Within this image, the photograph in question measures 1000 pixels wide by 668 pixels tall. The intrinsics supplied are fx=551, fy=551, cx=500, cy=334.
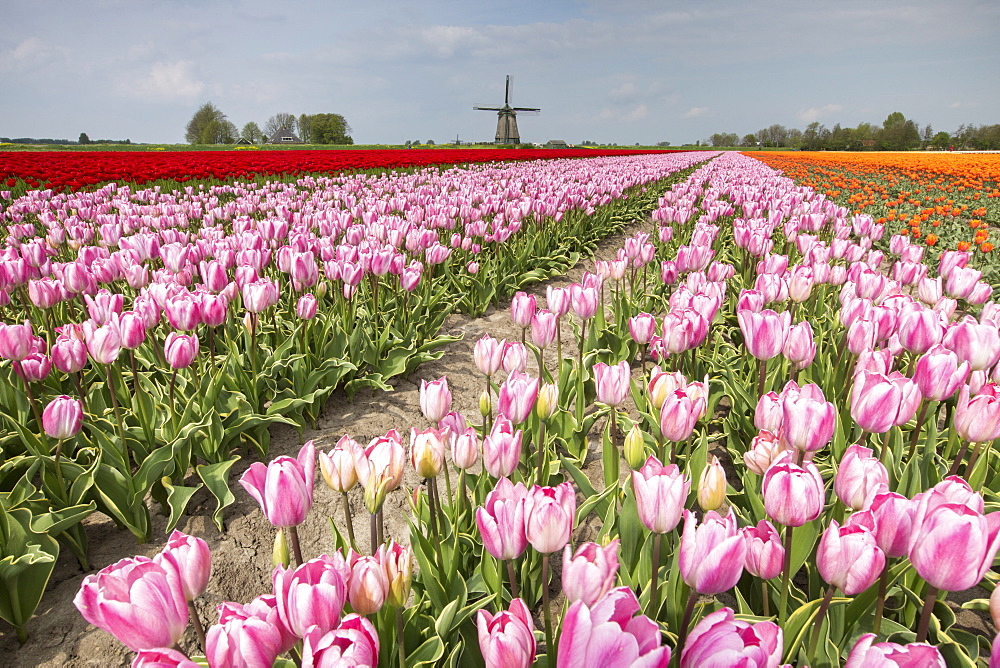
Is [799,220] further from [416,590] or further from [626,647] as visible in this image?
[626,647]

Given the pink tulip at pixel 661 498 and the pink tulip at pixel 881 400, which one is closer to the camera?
the pink tulip at pixel 661 498

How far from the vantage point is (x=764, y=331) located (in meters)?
2.27

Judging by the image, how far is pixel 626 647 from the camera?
816mm

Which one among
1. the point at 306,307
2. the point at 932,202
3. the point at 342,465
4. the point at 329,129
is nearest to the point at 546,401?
the point at 342,465

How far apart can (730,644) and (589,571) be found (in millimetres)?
307

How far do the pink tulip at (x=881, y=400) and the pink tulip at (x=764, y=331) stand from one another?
508mm

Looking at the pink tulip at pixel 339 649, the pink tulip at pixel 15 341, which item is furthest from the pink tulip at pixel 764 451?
the pink tulip at pixel 15 341

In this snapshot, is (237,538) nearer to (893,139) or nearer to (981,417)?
(981,417)

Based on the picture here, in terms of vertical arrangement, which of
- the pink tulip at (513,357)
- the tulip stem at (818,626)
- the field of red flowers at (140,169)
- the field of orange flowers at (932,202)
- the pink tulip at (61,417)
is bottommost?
the tulip stem at (818,626)

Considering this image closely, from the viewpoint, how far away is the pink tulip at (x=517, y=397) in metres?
1.96

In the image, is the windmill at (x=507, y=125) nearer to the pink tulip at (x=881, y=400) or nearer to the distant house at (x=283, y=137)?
the distant house at (x=283, y=137)

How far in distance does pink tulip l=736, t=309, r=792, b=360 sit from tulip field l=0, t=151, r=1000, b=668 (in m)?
0.02

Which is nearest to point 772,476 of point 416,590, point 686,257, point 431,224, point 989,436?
point 989,436

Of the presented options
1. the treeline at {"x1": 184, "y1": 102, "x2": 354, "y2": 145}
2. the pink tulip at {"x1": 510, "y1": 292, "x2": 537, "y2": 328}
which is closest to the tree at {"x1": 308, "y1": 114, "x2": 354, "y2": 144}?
the treeline at {"x1": 184, "y1": 102, "x2": 354, "y2": 145}
